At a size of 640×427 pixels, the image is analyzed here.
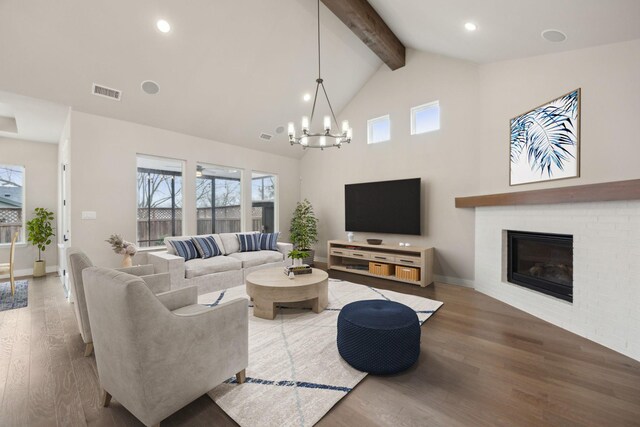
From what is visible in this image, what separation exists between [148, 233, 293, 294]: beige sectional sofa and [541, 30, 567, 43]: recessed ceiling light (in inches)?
187

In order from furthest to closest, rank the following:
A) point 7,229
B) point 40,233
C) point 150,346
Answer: point 7,229
point 40,233
point 150,346

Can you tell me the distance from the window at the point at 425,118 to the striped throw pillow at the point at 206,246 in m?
4.11

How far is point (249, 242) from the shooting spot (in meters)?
5.39

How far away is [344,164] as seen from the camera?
6.26 metres

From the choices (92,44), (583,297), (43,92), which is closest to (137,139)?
(43,92)

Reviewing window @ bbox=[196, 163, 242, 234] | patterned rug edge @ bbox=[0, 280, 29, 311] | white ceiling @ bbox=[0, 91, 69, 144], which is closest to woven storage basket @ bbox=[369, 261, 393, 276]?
window @ bbox=[196, 163, 242, 234]

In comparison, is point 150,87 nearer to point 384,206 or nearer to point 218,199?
point 218,199

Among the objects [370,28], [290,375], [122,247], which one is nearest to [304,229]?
[122,247]

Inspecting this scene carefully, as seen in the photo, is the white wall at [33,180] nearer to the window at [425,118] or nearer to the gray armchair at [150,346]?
the gray armchair at [150,346]

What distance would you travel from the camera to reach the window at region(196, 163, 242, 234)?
18.2 feet

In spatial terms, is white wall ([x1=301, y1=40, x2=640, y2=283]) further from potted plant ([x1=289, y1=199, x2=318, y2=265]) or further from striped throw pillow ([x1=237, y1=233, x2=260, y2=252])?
striped throw pillow ([x1=237, y1=233, x2=260, y2=252])

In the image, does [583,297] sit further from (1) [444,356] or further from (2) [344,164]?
(2) [344,164]

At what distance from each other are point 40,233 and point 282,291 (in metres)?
5.23

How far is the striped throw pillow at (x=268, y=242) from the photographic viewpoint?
551cm
